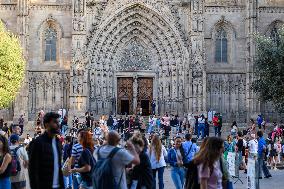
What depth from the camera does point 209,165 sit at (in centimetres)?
871

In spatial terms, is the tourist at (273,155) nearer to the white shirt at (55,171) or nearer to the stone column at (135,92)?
the white shirt at (55,171)

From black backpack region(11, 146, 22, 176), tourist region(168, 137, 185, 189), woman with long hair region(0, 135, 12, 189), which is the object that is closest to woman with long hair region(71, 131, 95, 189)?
woman with long hair region(0, 135, 12, 189)

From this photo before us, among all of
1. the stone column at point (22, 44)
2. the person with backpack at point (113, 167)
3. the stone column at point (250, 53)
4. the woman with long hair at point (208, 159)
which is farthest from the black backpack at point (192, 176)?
the stone column at point (250, 53)

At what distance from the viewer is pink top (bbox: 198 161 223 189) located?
28.5 ft

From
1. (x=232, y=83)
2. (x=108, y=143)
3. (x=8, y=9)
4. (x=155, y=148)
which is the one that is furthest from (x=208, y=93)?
(x=108, y=143)

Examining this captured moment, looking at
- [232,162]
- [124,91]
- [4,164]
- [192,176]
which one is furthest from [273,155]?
[124,91]

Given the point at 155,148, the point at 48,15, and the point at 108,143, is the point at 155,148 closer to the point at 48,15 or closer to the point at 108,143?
the point at 108,143

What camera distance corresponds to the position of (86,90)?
4466 cm

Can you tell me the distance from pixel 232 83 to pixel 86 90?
38.8ft

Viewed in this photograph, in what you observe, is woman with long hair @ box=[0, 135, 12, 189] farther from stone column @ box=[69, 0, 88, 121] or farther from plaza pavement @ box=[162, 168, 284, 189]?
stone column @ box=[69, 0, 88, 121]

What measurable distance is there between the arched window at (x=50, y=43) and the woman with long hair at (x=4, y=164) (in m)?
35.5

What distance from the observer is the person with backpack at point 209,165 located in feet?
28.5

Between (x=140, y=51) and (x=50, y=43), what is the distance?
7336mm

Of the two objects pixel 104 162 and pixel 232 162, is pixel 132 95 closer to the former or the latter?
pixel 232 162
